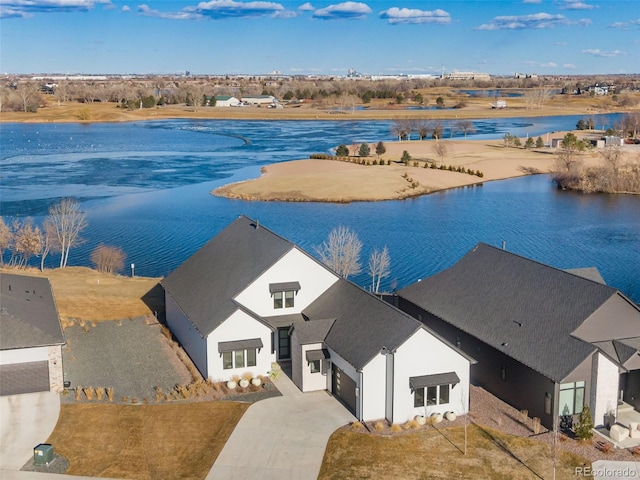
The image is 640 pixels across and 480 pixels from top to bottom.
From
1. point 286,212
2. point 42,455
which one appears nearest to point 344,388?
point 42,455

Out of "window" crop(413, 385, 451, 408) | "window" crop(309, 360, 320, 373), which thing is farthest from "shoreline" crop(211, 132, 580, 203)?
"window" crop(413, 385, 451, 408)

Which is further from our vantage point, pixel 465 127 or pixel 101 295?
pixel 465 127

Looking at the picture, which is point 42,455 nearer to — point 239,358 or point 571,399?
point 239,358

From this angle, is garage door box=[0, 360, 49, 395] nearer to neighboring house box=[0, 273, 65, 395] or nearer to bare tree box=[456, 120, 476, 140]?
neighboring house box=[0, 273, 65, 395]

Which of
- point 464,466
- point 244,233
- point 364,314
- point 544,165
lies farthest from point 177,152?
point 464,466

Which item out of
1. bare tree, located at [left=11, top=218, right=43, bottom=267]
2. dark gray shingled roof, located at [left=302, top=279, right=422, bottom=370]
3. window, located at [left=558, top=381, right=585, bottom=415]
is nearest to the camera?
window, located at [left=558, top=381, right=585, bottom=415]

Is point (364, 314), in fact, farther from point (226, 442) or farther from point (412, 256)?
point (412, 256)

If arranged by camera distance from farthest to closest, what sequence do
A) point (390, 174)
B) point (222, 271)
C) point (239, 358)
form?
point (390, 174)
point (222, 271)
point (239, 358)
